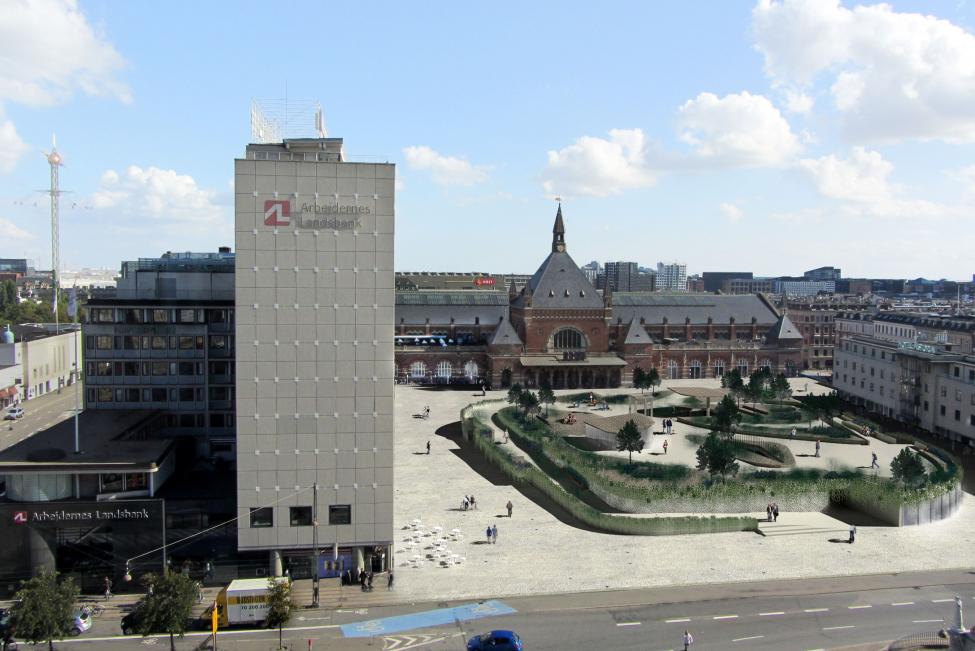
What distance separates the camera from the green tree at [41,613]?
116ft

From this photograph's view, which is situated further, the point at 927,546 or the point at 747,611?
the point at 927,546

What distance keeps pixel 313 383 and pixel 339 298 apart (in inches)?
202

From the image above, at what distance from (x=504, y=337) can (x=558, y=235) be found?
20754 mm

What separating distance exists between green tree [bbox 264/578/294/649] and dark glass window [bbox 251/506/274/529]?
6452 mm

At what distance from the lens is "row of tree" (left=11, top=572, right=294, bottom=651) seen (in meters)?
35.7

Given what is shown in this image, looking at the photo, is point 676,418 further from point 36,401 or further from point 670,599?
point 36,401

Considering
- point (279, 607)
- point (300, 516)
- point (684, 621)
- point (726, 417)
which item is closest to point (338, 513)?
point (300, 516)

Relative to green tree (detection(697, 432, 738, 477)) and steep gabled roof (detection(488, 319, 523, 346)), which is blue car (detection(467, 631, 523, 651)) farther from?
steep gabled roof (detection(488, 319, 523, 346))

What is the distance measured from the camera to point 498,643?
3762 cm

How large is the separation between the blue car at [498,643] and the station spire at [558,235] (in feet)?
330

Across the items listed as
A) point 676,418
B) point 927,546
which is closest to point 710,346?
point 676,418

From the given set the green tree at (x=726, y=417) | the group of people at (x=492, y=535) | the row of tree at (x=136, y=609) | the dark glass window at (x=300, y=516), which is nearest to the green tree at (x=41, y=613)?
the row of tree at (x=136, y=609)

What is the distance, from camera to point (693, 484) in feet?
214

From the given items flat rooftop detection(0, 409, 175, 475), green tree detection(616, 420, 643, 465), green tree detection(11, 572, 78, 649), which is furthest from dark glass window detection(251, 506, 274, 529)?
green tree detection(616, 420, 643, 465)
